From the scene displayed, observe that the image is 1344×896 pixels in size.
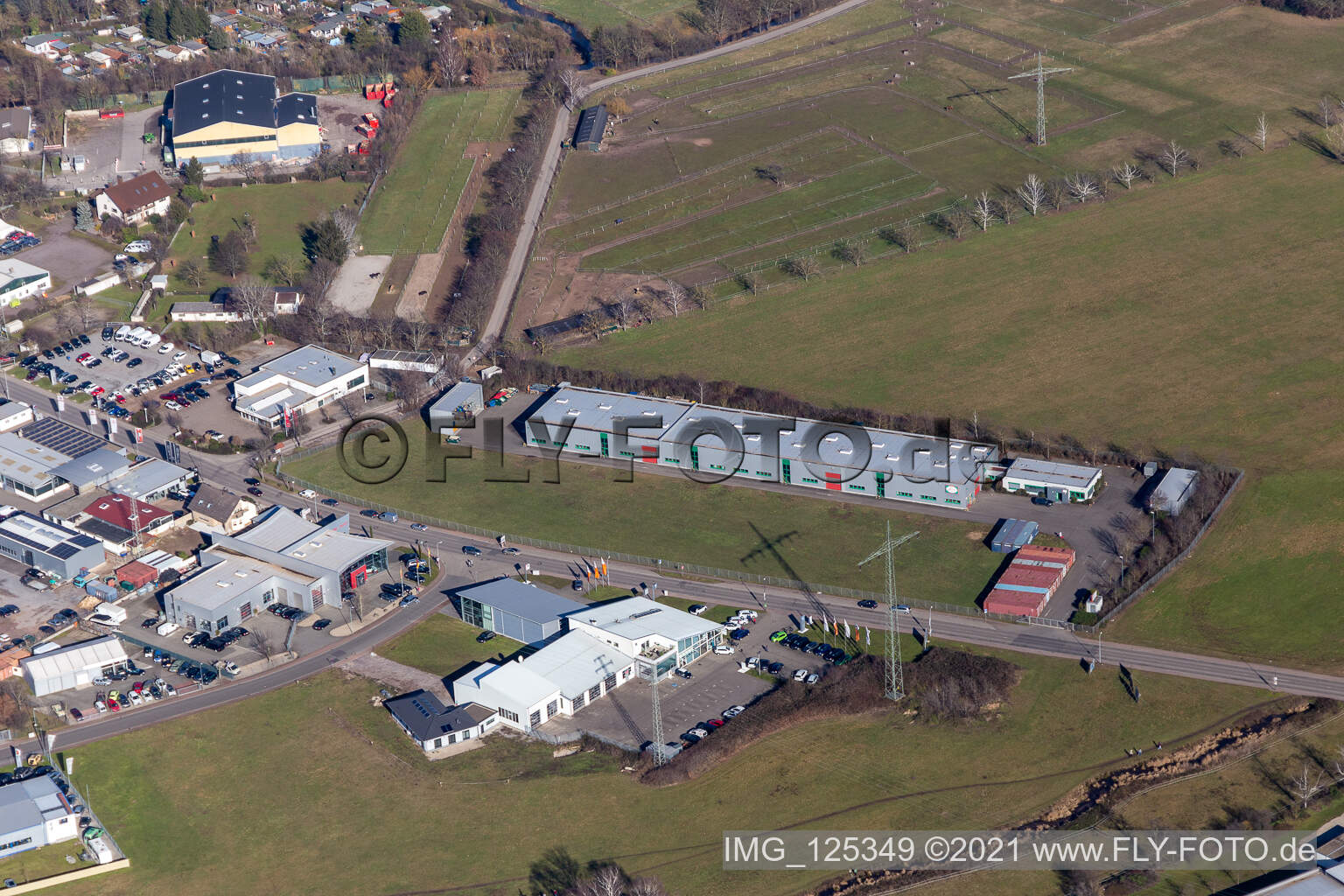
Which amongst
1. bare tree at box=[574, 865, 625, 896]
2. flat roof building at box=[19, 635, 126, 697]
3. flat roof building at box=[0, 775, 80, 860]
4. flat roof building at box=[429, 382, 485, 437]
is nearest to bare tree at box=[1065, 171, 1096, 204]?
flat roof building at box=[429, 382, 485, 437]

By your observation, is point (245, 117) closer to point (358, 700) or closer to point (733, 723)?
point (358, 700)

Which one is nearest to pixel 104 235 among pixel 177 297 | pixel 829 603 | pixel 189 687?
pixel 177 297

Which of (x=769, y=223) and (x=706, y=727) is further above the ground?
(x=769, y=223)

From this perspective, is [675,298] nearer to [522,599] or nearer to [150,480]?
[522,599]

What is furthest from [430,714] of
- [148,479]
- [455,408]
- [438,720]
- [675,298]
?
[675,298]

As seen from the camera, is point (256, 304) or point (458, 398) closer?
point (458, 398)

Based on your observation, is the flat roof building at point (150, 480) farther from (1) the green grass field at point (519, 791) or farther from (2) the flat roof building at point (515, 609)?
(2) the flat roof building at point (515, 609)
